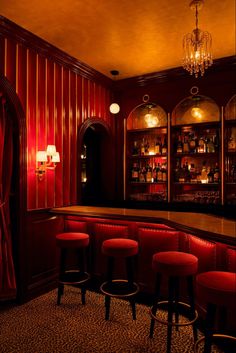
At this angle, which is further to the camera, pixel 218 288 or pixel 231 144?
pixel 231 144

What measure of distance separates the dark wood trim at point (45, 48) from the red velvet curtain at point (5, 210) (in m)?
0.74

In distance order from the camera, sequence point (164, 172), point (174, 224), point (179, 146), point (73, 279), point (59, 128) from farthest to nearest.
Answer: point (164, 172) < point (179, 146) < point (59, 128) < point (73, 279) < point (174, 224)

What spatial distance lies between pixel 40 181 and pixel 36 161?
27cm

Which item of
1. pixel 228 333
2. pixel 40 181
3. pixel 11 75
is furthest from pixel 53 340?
pixel 11 75

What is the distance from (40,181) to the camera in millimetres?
3887

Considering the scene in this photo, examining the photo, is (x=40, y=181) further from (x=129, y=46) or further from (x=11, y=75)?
(x=129, y=46)

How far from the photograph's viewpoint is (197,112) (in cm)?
526

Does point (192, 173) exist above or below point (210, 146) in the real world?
below

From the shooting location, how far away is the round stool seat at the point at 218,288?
6.09 feet

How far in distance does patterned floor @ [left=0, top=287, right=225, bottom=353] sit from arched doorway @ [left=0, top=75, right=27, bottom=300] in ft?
1.25

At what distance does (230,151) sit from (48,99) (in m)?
2.91

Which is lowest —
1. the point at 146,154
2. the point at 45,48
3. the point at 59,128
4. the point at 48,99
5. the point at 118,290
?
the point at 118,290

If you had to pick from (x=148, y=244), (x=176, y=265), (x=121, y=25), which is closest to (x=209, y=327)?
(x=176, y=265)

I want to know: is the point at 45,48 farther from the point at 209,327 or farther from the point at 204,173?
the point at 209,327
